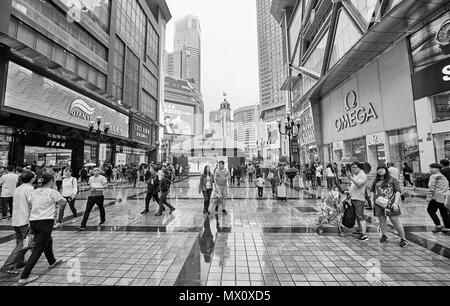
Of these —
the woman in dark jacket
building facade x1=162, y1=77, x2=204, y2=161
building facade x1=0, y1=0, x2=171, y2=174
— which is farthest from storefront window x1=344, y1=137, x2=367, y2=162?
building facade x1=162, y1=77, x2=204, y2=161

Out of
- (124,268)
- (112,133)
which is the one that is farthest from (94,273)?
(112,133)

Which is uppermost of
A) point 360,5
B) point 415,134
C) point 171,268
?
point 360,5

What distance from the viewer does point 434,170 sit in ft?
17.1

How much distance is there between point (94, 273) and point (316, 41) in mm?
37565

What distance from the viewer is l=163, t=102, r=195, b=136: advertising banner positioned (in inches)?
3983

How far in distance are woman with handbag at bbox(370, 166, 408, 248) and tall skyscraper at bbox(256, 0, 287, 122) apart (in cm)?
10540

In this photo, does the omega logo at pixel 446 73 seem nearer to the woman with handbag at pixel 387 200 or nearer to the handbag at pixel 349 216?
the woman with handbag at pixel 387 200

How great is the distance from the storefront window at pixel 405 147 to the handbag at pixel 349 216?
1436cm

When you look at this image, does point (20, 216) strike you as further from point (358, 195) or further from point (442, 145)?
point (442, 145)

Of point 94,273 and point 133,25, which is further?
point 133,25

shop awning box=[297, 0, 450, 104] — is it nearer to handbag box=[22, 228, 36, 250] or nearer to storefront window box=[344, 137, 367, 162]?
storefront window box=[344, 137, 367, 162]

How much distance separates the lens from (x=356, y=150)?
23.5 metres

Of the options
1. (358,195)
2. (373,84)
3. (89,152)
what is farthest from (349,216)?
(89,152)

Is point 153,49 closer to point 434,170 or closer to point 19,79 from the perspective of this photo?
point 19,79
